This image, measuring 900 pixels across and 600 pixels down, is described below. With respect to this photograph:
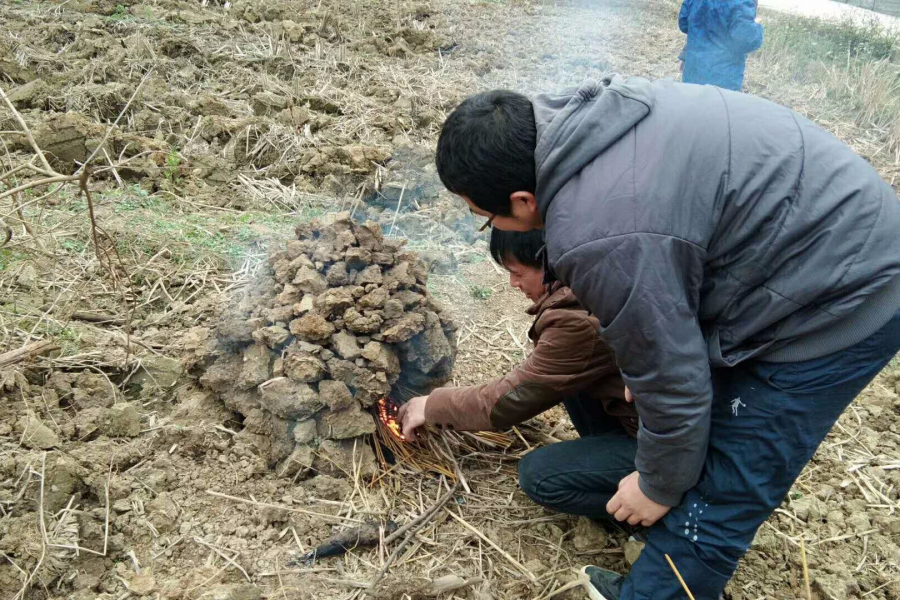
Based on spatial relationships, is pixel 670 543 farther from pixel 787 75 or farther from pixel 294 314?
pixel 787 75

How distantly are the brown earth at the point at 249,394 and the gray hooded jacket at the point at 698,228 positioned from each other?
1160 mm

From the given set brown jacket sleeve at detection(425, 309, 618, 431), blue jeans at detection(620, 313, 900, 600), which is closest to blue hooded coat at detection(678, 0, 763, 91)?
brown jacket sleeve at detection(425, 309, 618, 431)

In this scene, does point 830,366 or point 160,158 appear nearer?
point 830,366

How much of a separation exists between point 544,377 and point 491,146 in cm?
107

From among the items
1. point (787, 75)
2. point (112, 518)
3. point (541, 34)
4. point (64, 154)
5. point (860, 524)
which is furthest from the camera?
point (541, 34)

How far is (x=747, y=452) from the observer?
2.10 metres

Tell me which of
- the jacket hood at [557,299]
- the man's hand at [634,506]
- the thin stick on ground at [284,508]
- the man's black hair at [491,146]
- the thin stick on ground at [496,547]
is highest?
the man's black hair at [491,146]

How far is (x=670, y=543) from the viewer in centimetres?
225

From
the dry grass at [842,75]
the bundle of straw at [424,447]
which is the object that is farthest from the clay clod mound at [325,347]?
the dry grass at [842,75]

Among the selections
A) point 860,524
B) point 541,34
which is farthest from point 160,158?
point 541,34

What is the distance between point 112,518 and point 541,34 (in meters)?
8.67

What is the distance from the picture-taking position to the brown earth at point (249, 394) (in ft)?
8.30

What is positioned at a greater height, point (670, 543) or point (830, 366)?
point (830, 366)

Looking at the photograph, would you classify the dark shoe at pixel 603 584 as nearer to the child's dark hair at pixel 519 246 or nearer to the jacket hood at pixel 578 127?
the child's dark hair at pixel 519 246
